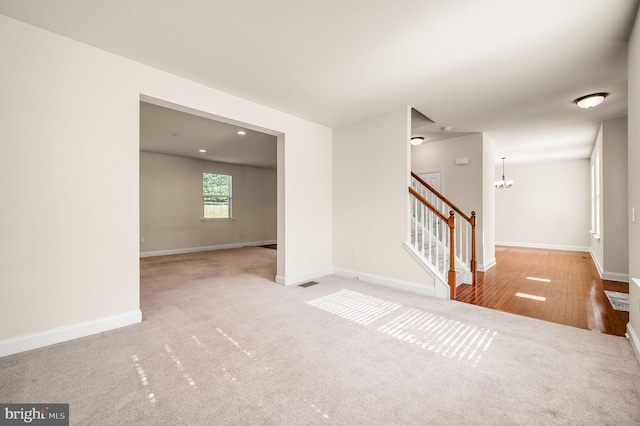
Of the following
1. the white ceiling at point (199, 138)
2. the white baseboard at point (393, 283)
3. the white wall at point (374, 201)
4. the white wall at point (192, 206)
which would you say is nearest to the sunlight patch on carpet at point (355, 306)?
the white baseboard at point (393, 283)

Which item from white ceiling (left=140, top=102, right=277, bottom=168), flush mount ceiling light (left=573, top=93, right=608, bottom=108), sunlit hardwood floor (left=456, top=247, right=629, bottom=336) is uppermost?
white ceiling (left=140, top=102, right=277, bottom=168)

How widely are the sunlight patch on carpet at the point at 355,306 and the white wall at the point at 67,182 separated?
2.12 metres

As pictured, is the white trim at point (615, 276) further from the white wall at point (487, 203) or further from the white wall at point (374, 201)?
the white wall at point (374, 201)

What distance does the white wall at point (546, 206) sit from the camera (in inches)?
323

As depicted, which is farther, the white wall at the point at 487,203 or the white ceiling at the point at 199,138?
the white wall at the point at 487,203

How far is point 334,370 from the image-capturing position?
199 centimetres

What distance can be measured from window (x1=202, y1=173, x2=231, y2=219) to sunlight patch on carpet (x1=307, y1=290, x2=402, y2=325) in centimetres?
615

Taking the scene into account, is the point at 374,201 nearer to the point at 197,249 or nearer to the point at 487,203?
the point at 487,203

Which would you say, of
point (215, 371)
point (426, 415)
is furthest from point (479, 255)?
point (215, 371)

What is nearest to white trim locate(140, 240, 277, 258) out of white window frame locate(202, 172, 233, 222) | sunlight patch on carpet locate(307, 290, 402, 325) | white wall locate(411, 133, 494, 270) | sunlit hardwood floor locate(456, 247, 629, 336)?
white window frame locate(202, 172, 233, 222)

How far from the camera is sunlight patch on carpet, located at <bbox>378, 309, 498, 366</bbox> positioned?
2.27 meters

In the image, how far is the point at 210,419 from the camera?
1.51 meters

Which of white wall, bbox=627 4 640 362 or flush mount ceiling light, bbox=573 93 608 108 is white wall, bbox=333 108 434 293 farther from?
flush mount ceiling light, bbox=573 93 608 108

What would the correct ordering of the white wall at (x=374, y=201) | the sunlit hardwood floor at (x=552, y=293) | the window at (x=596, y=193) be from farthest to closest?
1. the window at (x=596, y=193)
2. the white wall at (x=374, y=201)
3. the sunlit hardwood floor at (x=552, y=293)
